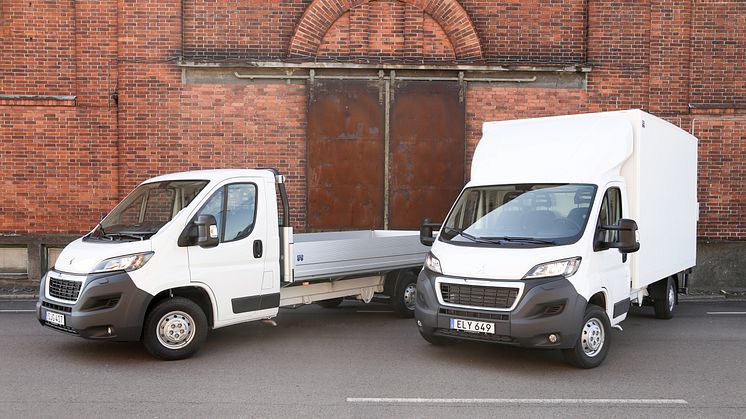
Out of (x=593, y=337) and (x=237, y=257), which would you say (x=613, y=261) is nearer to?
(x=593, y=337)

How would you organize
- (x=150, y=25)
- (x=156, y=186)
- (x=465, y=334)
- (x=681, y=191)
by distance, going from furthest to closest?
1. (x=150, y=25)
2. (x=681, y=191)
3. (x=156, y=186)
4. (x=465, y=334)

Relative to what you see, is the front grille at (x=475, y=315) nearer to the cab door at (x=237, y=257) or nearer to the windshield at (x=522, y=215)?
the windshield at (x=522, y=215)

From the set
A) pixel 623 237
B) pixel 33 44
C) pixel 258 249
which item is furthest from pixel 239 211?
pixel 33 44

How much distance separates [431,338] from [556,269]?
1.72m

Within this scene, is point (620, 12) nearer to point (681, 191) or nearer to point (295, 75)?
point (681, 191)

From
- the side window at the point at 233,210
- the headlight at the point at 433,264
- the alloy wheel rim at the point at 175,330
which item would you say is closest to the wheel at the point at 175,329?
the alloy wheel rim at the point at 175,330

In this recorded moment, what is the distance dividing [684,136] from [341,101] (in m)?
6.72

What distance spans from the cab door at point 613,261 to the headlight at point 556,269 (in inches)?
16.3

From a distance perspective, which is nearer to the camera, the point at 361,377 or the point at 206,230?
the point at 361,377

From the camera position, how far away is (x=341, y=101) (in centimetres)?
1379

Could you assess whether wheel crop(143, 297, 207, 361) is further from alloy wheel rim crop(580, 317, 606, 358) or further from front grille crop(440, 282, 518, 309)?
alloy wheel rim crop(580, 317, 606, 358)

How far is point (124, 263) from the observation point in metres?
6.96

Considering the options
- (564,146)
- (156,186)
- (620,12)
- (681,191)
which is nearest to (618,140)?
(564,146)

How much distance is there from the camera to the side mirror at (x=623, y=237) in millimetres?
7047
